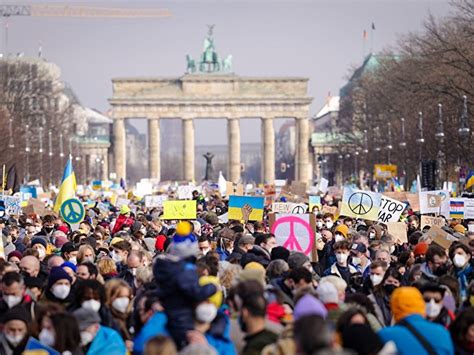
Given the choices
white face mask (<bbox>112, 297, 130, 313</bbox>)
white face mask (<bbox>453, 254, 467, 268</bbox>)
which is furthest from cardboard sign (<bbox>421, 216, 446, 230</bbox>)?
white face mask (<bbox>112, 297, 130, 313</bbox>)

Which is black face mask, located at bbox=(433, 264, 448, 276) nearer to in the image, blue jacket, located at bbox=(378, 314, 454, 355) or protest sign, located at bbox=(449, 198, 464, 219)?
blue jacket, located at bbox=(378, 314, 454, 355)

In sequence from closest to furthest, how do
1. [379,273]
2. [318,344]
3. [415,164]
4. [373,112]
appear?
[318,344] → [379,273] → [415,164] → [373,112]

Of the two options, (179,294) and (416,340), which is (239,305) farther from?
(416,340)

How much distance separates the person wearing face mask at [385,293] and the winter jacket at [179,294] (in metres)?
3.34

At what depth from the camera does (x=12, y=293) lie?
11555 mm

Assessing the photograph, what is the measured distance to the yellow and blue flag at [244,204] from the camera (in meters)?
23.8

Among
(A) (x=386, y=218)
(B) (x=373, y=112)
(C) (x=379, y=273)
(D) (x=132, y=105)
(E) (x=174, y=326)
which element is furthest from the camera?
(D) (x=132, y=105)

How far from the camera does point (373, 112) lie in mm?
93625

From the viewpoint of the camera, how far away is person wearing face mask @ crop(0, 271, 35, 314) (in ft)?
37.8

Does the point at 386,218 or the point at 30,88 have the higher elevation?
the point at 30,88

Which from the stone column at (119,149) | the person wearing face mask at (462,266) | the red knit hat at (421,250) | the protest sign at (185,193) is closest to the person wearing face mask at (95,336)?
the person wearing face mask at (462,266)

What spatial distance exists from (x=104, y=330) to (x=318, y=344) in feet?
10.5

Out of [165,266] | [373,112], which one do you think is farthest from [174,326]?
[373,112]

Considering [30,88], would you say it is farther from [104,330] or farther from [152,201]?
[104,330]
